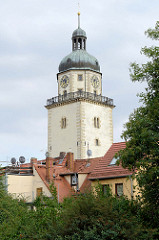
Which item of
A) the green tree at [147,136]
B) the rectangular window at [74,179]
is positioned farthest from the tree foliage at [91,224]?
the rectangular window at [74,179]

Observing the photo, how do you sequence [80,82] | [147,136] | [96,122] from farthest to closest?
[80,82], [96,122], [147,136]

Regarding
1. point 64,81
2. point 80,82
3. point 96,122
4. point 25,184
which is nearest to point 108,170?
point 25,184

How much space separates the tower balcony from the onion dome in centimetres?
417

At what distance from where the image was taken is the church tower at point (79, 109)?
67875 mm

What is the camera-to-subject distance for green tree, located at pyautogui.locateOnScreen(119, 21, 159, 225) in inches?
822

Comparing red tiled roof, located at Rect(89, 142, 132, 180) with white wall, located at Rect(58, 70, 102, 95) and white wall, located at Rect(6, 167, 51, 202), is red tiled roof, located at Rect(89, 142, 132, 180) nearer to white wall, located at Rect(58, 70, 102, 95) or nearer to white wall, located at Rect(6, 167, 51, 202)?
white wall, located at Rect(6, 167, 51, 202)

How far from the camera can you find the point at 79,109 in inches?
2687

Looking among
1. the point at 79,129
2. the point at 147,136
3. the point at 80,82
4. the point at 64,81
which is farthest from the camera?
the point at 64,81

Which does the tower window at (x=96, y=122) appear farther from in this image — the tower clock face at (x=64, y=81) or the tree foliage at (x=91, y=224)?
the tree foliage at (x=91, y=224)

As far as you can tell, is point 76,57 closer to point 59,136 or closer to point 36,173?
point 59,136

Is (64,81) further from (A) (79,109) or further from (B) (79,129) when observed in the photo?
(B) (79,129)

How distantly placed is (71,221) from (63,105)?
164 feet

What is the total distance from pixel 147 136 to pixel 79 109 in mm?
47597

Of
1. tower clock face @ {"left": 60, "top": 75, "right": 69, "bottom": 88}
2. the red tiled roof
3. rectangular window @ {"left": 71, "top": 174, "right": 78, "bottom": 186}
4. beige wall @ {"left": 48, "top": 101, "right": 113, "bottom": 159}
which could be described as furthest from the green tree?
tower clock face @ {"left": 60, "top": 75, "right": 69, "bottom": 88}
